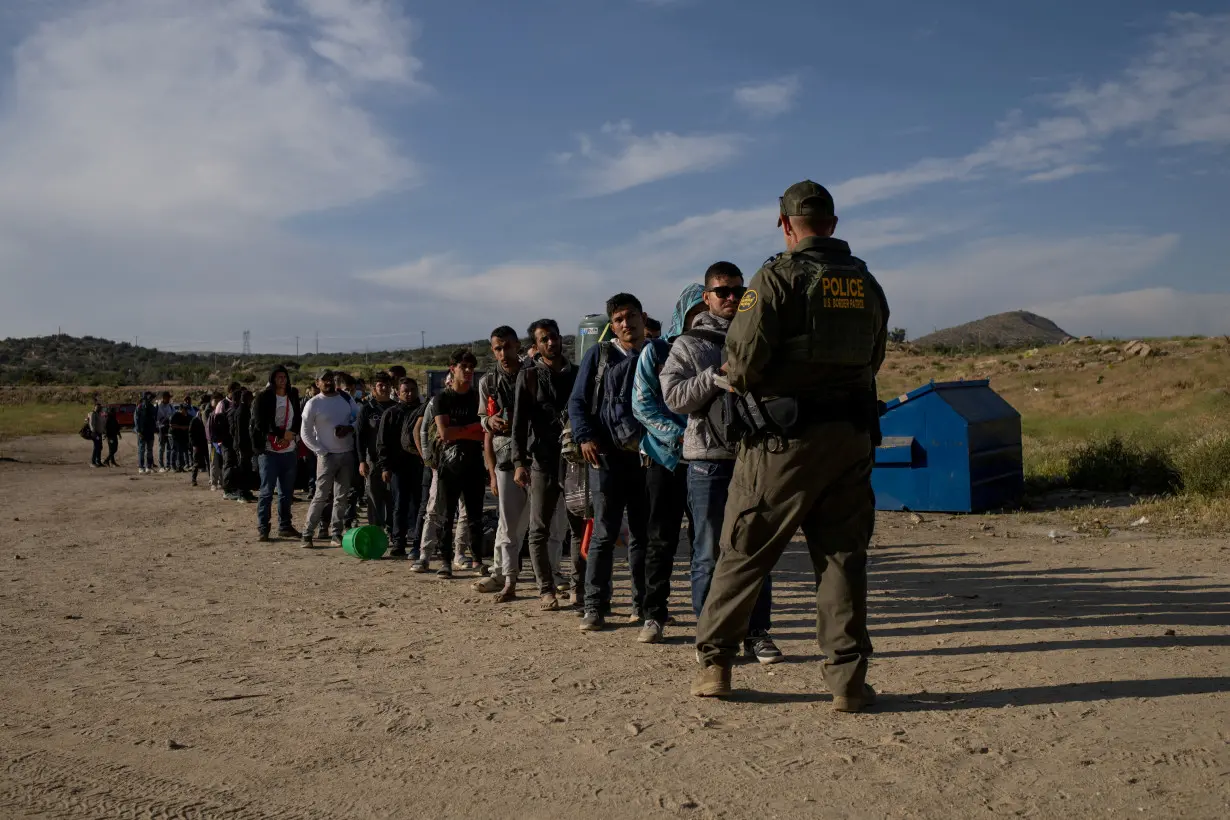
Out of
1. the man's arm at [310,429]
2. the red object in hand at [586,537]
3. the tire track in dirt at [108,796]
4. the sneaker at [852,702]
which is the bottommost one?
the tire track in dirt at [108,796]

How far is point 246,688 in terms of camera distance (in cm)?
540

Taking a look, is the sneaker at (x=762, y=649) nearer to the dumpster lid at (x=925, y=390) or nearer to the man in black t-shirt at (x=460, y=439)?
the man in black t-shirt at (x=460, y=439)

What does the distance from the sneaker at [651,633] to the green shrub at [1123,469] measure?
9.55m

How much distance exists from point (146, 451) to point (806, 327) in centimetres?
2566

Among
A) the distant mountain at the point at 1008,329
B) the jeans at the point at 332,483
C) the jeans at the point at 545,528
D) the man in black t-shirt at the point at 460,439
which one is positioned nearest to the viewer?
the jeans at the point at 545,528

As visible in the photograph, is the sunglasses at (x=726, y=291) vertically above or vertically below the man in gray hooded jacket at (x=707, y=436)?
above

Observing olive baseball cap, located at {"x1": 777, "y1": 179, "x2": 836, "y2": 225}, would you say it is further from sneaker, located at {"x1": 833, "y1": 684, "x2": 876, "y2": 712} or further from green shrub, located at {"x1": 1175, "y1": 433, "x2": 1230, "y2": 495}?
green shrub, located at {"x1": 1175, "y1": 433, "x2": 1230, "y2": 495}

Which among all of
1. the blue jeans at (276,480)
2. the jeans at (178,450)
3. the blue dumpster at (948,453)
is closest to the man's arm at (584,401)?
the blue jeans at (276,480)

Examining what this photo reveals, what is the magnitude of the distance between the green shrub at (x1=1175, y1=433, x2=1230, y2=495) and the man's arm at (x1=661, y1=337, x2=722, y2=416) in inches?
372

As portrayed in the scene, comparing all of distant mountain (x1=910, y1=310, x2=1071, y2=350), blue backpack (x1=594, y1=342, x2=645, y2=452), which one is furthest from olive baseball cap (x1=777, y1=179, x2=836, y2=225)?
distant mountain (x1=910, y1=310, x2=1071, y2=350)

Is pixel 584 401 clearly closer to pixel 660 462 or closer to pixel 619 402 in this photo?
pixel 619 402

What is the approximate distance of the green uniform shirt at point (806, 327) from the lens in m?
4.42

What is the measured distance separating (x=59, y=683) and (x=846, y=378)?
4420mm

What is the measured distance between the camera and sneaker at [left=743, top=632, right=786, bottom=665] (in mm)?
5633
